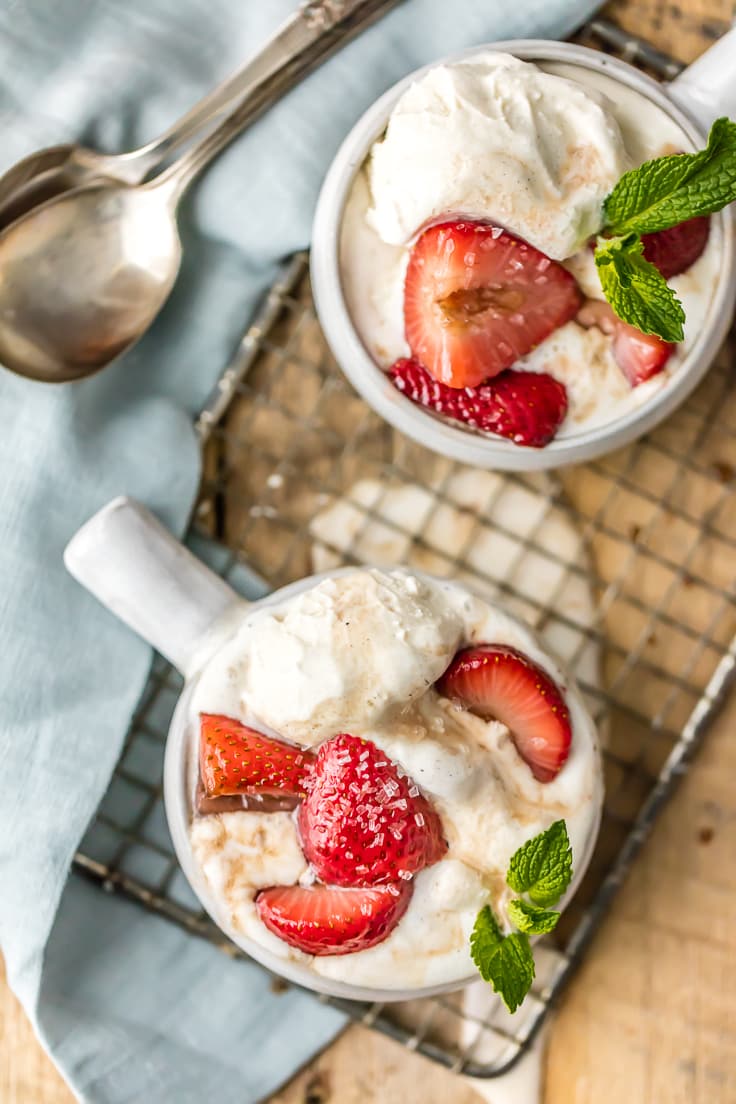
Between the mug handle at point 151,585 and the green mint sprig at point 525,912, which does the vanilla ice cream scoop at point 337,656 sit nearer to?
the mug handle at point 151,585

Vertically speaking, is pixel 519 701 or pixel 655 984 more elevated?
pixel 519 701

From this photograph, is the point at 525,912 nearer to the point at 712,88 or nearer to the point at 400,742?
the point at 400,742

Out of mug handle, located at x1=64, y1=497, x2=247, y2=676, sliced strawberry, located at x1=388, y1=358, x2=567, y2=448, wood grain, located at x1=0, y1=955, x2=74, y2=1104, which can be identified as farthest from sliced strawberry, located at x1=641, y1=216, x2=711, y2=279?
wood grain, located at x1=0, y1=955, x2=74, y2=1104

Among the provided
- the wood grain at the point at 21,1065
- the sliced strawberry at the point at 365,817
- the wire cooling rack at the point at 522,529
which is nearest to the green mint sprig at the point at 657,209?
the wire cooling rack at the point at 522,529

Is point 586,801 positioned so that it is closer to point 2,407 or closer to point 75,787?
point 75,787

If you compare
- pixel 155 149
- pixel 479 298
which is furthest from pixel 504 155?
pixel 155 149

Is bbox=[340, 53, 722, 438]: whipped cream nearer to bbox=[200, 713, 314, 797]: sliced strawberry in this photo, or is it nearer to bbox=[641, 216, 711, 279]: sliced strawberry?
bbox=[641, 216, 711, 279]: sliced strawberry

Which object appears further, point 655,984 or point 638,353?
point 655,984
